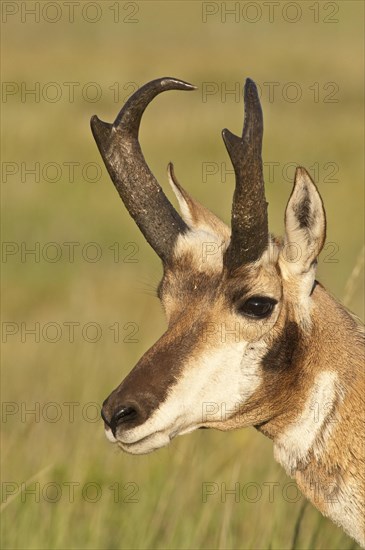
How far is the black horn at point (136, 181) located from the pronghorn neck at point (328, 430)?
0.84 m

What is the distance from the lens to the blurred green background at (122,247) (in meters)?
7.22

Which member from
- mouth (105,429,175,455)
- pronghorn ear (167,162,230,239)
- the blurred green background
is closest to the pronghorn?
mouth (105,429,175,455)

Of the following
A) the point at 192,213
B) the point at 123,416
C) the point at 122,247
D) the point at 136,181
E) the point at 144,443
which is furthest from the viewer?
the point at 122,247

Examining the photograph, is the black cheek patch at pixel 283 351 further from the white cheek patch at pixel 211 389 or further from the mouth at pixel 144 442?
the mouth at pixel 144 442

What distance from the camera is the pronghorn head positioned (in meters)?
4.94

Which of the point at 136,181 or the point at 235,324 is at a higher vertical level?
the point at 136,181

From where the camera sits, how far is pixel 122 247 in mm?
17000

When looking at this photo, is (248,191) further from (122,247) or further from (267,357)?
(122,247)

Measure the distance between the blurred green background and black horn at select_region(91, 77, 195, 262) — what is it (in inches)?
21.8

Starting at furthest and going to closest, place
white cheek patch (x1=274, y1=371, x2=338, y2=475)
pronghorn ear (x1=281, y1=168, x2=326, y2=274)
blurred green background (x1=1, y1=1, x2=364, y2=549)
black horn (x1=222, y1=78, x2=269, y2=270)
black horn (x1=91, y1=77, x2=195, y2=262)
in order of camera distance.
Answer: blurred green background (x1=1, y1=1, x2=364, y2=549), black horn (x1=91, y1=77, x2=195, y2=262), white cheek patch (x1=274, y1=371, x2=338, y2=475), pronghorn ear (x1=281, y1=168, x2=326, y2=274), black horn (x1=222, y1=78, x2=269, y2=270)

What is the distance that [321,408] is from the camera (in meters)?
5.23

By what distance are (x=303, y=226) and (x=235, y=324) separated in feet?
1.75

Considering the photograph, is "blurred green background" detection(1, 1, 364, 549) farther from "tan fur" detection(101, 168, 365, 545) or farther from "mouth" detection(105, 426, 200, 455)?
"mouth" detection(105, 426, 200, 455)

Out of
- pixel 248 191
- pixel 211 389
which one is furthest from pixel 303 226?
pixel 211 389
